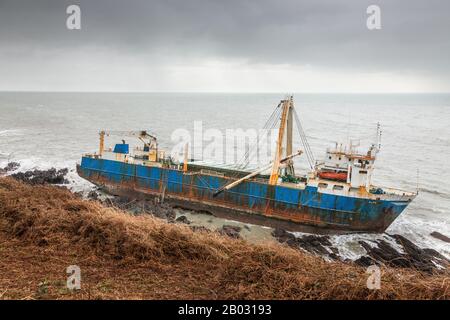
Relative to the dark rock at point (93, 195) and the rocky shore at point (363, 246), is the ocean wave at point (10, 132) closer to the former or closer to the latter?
the dark rock at point (93, 195)

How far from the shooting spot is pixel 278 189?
20.8 meters

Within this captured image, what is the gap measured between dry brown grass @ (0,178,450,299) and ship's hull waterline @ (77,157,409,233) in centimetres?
1272

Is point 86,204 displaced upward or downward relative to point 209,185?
upward

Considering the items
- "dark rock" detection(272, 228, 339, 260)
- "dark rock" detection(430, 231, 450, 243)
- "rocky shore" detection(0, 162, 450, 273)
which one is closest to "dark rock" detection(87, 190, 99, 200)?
"rocky shore" detection(0, 162, 450, 273)

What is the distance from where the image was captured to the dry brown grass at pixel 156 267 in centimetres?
593

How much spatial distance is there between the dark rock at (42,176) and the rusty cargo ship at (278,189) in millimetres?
5304

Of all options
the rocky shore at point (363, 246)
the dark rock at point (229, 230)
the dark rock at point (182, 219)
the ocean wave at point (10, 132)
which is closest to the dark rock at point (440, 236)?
the rocky shore at point (363, 246)

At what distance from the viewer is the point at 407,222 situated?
75.9 ft

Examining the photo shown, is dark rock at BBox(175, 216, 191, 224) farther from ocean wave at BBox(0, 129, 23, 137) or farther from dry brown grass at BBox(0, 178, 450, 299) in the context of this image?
Answer: ocean wave at BBox(0, 129, 23, 137)

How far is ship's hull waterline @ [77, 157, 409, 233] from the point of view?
64.2 ft

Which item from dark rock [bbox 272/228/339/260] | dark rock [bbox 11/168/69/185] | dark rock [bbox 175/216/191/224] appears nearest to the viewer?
dark rock [bbox 272/228/339/260]
